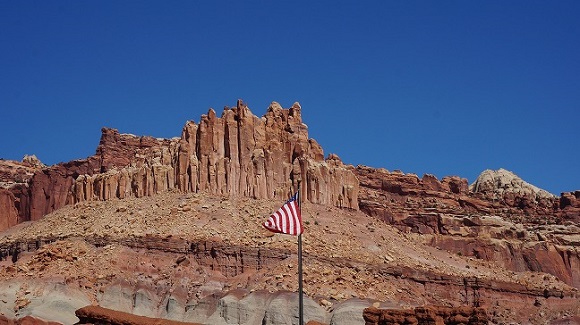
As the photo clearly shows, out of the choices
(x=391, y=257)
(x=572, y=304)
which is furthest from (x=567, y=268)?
(x=391, y=257)

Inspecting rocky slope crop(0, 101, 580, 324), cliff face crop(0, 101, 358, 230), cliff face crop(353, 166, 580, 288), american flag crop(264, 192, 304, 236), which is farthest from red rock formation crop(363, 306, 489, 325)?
cliff face crop(353, 166, 580, 288)

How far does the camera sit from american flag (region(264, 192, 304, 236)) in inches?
1940

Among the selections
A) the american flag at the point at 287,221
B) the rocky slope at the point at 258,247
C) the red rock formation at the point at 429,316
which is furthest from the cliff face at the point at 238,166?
the american flag at the point at 287,221

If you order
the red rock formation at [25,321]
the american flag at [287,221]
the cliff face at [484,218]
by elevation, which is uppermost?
the cliff face at [484,218]

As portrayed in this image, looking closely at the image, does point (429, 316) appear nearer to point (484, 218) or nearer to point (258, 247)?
point (258, 247)

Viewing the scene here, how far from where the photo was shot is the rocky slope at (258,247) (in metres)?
87.1

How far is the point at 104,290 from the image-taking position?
8819cm

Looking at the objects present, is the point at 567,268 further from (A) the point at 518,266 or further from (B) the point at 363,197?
(B) the point at 363,197

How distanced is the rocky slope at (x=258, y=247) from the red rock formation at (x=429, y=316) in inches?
28.1

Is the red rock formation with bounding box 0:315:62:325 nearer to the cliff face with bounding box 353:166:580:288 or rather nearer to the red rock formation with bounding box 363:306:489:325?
the red rock formation with bounding box 363:306:489:325

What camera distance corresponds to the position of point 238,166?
106 m

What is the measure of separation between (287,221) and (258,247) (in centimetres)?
4465

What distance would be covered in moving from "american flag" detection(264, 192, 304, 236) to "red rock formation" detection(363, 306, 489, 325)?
15.8 metres

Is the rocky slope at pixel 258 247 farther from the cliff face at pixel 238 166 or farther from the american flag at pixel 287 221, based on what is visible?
the american flag at pixel 287 221
